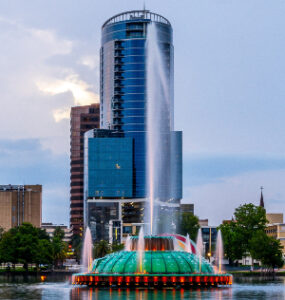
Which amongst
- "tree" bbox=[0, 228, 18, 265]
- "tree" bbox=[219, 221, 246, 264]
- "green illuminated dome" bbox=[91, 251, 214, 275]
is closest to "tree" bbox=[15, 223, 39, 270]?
"tree" bbox=[0, 228, 18, 265]

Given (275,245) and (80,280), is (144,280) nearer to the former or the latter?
(80,280)

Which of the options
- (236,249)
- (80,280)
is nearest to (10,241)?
(236,249)

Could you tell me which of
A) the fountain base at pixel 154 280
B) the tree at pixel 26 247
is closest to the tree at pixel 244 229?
the tree at pixel 26 247

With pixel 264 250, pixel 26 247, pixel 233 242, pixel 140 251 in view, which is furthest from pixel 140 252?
pixel 233 242

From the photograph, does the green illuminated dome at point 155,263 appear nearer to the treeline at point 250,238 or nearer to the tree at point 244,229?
the treeline at point 250,238

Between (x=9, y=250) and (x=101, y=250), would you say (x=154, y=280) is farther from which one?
(x=101, y=250)

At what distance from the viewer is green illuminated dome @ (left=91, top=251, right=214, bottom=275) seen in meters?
71.4

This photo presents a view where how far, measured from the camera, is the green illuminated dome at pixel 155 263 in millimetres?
71375

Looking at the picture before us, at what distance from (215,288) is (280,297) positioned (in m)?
11.2

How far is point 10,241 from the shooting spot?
507 feet

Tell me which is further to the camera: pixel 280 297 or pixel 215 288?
pixel 215 288

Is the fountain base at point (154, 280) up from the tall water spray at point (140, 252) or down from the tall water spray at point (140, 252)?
down

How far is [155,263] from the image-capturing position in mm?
71688

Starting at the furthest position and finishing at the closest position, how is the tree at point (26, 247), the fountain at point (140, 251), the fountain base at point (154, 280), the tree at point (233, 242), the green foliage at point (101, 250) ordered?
the green foliage at point (101, 250), the tree at point (233, 242), the tree at point (26, 247), the fountain at point (140, 251), the fountain base at point (154, 280)
